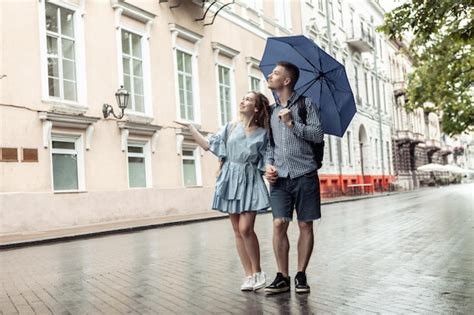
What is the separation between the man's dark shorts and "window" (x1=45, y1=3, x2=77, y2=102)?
40.0 feet

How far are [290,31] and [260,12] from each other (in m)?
3.73

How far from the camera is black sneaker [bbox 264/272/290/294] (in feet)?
16.3

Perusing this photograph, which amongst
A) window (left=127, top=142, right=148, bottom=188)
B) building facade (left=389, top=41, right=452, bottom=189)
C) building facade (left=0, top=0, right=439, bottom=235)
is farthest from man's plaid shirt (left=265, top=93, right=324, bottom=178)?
building facade (left=389, top=41, right=452, bottom=189)

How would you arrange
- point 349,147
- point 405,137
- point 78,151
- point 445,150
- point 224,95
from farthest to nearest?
point 445,150, point 405,137, point 349,147, point 224,95, point 78,151

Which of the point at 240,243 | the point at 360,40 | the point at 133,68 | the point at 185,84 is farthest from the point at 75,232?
the point at 360,40

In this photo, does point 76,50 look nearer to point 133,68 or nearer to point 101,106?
point 101,106

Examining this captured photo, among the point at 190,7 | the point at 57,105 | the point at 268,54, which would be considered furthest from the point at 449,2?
the point at 190,7

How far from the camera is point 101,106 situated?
675 inches

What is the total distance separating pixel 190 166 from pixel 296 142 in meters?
16.9

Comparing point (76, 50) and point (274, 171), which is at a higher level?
point (76, 50)

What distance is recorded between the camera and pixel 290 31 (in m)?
31.2

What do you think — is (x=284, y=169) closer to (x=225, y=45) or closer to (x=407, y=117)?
(x=225, y=45)

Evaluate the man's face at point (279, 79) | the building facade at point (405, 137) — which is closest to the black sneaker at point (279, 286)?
the man's face at point (279, 79)

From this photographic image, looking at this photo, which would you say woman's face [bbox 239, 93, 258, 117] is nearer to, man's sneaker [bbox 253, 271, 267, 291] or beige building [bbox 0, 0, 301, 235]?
man's sneaker [bbox 253, 271, 267, 291]
